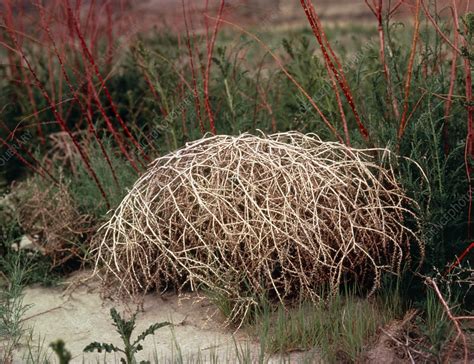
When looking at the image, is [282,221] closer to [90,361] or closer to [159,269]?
[159,269]

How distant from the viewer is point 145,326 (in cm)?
344

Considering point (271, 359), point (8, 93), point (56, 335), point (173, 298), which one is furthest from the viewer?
point (8, 93)

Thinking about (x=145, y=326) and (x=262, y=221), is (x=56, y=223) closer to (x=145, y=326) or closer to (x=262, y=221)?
(x=145, y=326)

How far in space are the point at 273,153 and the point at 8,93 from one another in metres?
3.24

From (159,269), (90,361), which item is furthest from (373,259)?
(90,361)

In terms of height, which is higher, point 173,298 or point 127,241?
point 127,241

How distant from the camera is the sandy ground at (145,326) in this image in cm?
310

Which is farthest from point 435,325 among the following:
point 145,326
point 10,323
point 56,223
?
point 56,223

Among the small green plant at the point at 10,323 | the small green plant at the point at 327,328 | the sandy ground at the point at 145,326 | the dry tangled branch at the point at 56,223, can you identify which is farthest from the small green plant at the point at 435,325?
the dry tangled branch at the point at 56,223

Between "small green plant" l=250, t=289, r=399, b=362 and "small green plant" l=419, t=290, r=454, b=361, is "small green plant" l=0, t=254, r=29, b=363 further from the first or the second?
"small green plant" l=419, t=290, r=454, b=361

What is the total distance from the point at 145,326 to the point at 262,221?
2.33 ft

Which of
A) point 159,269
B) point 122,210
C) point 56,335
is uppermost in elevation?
point 122,210

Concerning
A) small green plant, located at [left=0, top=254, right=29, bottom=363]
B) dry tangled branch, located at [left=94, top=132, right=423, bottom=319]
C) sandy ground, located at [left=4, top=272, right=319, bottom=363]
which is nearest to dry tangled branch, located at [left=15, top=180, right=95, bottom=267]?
sandy ground, located at [left=4, top=272, right=319, bottom=363]

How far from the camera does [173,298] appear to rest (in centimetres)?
367
